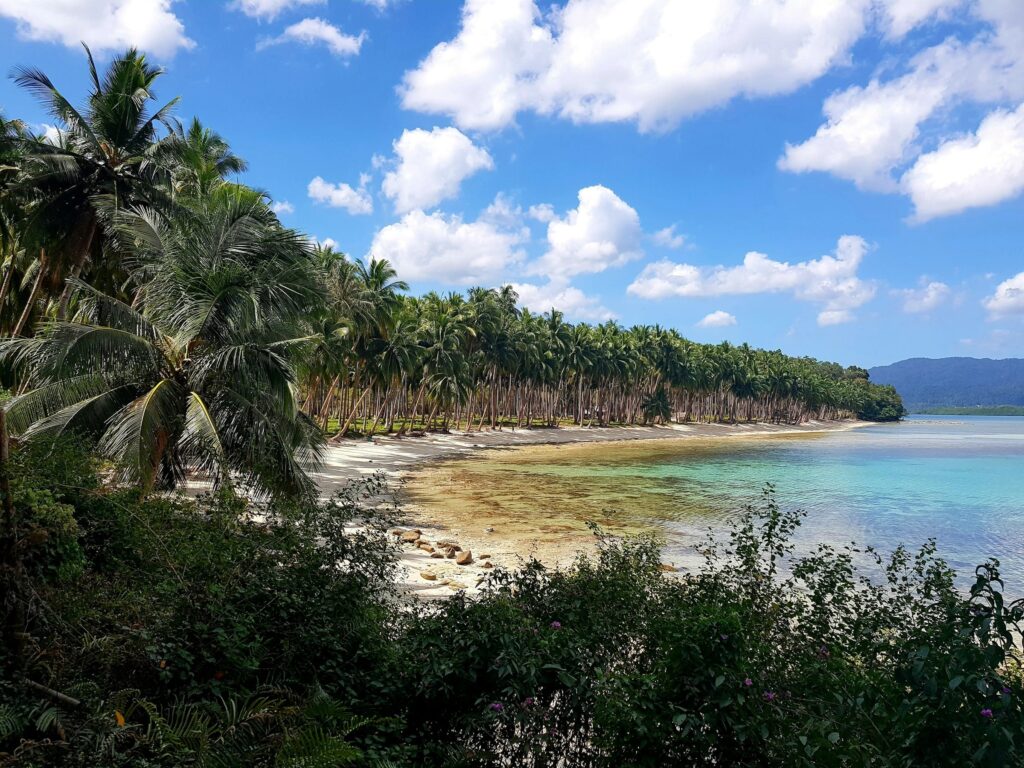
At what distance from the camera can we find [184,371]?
1200 centimetres

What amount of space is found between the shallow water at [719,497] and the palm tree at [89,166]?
552 inches

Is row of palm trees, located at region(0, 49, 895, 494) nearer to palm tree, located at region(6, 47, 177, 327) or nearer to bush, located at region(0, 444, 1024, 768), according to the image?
palm tree, located at region(6, 47, 177, 327)

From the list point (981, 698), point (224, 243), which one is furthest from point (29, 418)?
point (981, 698)

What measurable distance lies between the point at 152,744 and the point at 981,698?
16.2 feet

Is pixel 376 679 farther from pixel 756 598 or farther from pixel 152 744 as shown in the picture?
pixel 756 598

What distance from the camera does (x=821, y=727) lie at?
3.51m

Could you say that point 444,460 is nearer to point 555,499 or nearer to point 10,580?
point 555,499

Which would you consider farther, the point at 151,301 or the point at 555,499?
the point at 555,499

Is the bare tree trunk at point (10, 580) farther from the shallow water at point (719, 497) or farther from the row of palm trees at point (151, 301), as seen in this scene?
the shallow water at point (719, 497)

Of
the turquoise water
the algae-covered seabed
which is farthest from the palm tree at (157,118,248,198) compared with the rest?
the turquoise water

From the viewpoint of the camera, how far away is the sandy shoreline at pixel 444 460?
14.2 meters

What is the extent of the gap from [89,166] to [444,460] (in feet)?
102

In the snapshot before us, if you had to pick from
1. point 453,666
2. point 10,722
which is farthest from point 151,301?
point 453,666

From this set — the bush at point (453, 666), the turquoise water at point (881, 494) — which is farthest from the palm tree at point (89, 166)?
the turquoise water at point (881, 494)
